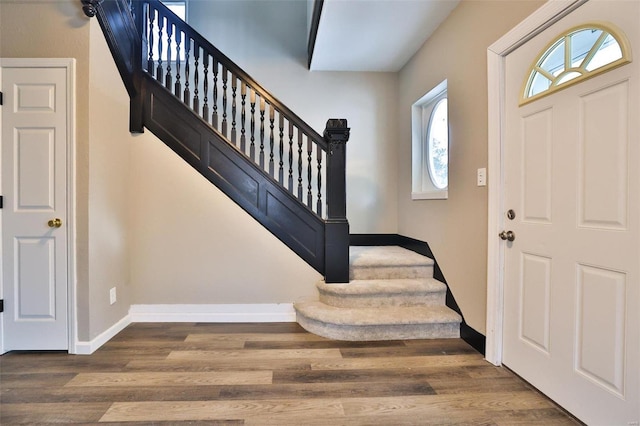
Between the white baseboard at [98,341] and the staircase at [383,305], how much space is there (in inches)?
58.9

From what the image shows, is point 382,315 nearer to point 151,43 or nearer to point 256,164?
point 256,164

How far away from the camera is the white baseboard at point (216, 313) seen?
8.84 feet

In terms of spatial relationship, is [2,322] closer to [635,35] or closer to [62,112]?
[62,112]

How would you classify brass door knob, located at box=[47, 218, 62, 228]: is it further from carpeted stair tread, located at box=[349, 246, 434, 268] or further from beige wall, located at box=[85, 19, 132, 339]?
carpeted stair tread, located at box=[349, 246, 434, 268]

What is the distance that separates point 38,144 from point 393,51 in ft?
10.8

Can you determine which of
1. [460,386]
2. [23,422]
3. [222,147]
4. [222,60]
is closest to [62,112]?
[222,147]

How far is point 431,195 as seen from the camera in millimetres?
2895

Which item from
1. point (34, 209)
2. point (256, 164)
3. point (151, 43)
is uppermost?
point (151, 43)

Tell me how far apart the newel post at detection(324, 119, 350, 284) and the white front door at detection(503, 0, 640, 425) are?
1243 mm

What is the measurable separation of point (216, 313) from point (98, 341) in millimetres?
870

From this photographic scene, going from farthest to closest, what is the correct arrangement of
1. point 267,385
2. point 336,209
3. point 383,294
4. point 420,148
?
point 420,148 < point 336,209 < point 383,294 < point 267,385

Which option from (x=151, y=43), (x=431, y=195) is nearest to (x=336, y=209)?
(x=431, y=195)

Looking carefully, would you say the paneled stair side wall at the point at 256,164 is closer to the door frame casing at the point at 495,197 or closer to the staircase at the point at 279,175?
the staircase at the point at 279,175

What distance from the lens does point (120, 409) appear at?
1.54 m
